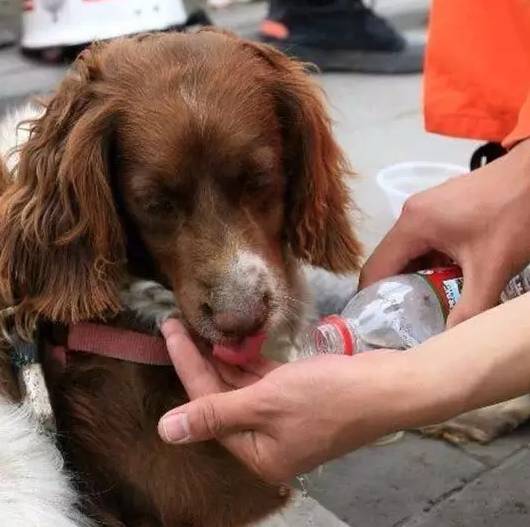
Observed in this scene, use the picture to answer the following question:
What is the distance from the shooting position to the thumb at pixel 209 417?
1.39m

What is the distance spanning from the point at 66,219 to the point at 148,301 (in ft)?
0.64

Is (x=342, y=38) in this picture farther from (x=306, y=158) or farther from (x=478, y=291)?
(x=478, y=291)

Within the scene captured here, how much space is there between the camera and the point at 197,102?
4.92ft

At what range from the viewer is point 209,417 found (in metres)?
1.41

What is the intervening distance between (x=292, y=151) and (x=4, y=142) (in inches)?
21.4

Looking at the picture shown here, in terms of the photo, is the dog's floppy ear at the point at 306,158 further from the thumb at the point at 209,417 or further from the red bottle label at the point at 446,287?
the thumb at the point at 209,417

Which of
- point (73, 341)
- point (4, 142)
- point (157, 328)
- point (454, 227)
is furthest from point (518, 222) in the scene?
point (4, 142)

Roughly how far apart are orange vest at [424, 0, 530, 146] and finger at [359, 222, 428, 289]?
0.54 m

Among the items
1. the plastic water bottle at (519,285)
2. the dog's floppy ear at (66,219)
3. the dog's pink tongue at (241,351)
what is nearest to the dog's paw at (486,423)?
the plastic water bottle at (519,285)

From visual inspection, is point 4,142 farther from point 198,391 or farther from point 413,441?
point 413,441

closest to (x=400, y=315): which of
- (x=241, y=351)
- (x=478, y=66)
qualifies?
(x=241, y=351)

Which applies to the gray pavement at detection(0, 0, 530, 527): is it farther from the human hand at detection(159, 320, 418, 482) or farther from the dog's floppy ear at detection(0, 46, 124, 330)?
the dog's floppy ear at detection(0, 46, 124, 330)

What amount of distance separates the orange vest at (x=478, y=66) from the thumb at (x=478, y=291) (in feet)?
2.13

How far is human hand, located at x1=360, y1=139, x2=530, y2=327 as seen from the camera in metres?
1.63
